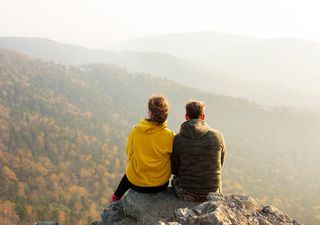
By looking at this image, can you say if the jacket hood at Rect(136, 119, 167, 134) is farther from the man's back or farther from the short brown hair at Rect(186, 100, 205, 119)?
the short brown hair at Rect(186, 100, 205, 119)

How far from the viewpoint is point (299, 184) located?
160250mm

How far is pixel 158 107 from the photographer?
7.11 metres

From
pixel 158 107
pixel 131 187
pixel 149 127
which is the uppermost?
pixel 158 107

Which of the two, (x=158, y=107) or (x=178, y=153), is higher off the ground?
(x=158, y=107)

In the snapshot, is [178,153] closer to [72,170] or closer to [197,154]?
[197,154]

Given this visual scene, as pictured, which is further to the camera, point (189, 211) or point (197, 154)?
point (197, 154)

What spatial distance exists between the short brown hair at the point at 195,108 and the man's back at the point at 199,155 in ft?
0.35

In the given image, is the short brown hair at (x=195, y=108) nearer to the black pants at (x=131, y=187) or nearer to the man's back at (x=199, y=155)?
the man's back at (x=199, y=155)

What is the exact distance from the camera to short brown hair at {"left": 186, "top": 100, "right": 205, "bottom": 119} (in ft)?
23.7

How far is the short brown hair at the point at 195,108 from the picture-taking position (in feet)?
23.7

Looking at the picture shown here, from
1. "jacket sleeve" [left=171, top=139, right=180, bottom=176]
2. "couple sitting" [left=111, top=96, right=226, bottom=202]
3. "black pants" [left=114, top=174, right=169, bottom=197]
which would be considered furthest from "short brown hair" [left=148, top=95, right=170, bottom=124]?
"black pants" [left=114, top=174, right=169, bottom=197]

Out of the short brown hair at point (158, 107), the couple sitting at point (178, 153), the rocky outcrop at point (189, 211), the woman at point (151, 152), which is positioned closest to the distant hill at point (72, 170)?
the rocky outcrop at point (189, 211)

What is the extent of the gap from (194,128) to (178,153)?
2.23 ft

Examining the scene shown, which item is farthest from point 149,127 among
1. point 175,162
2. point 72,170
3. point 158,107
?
point 72,170
